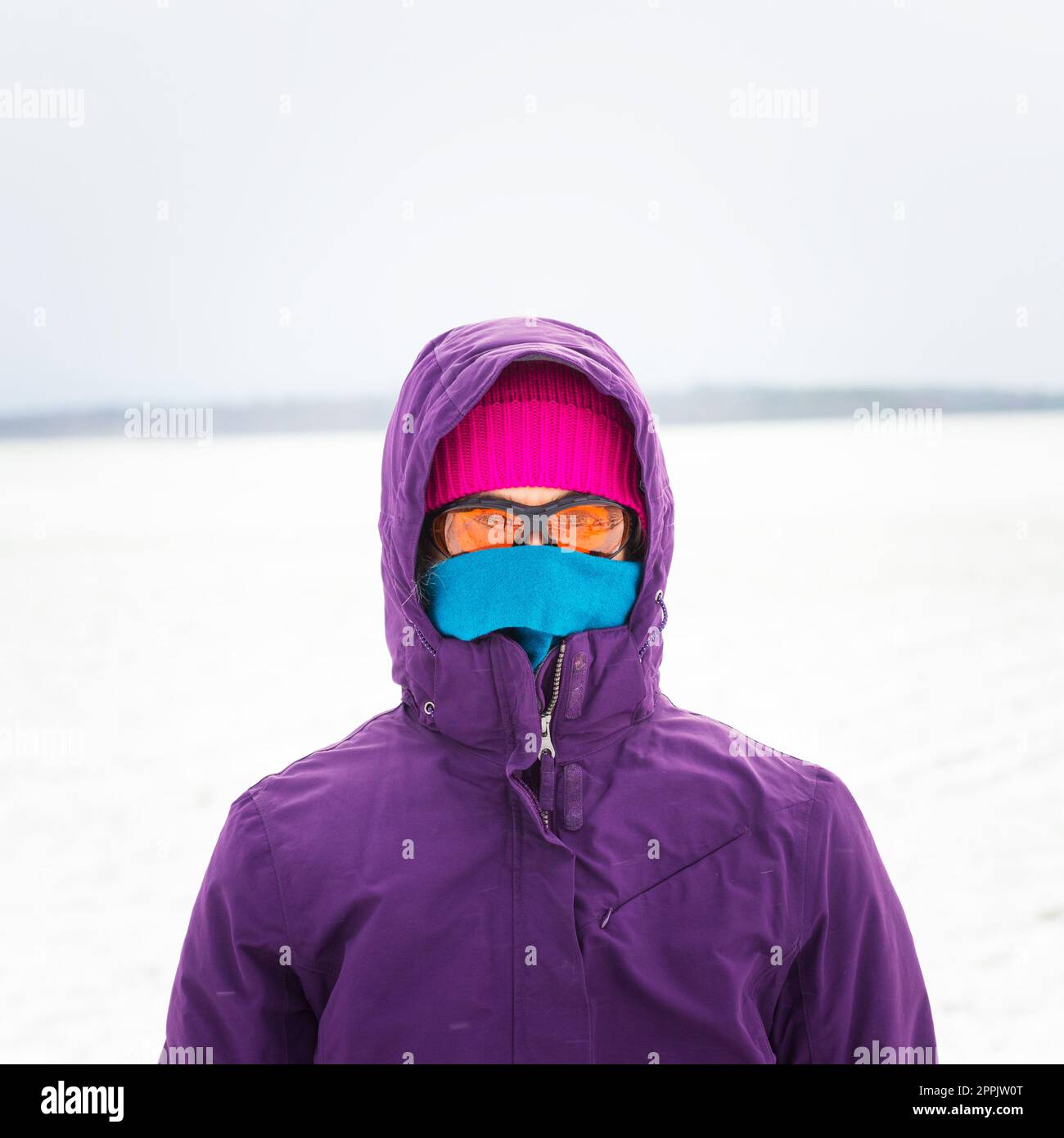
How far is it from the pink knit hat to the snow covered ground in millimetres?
1851

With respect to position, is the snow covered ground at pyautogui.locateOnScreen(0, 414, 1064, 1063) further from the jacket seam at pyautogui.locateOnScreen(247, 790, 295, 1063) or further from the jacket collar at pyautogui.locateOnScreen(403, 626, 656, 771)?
the jacket collar at pyautogui.locateOnScreen(403, 626, 656, 771)

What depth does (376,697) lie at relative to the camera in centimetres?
497

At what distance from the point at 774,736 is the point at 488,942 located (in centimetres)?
325

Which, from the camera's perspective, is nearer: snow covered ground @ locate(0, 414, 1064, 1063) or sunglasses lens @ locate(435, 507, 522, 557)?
sunglasses lens @ locate(435, 507, 522, 557)

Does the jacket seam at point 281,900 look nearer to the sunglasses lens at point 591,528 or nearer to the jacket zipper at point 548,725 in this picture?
the jacket zipper at point 548,725

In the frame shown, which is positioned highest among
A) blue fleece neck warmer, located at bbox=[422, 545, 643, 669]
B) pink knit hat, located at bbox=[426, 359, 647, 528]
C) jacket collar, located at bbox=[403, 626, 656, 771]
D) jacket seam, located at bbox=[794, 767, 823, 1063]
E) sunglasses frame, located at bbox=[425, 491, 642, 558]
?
pink knit hat, located at bbox=[426, 359, 647, 528]

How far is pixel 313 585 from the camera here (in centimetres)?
759

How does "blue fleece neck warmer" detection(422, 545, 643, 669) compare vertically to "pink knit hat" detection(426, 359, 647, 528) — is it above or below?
below

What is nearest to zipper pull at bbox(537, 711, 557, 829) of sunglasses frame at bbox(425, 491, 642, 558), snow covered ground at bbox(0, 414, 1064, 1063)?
sunglasses frame at bbox(425, 491, 642, 558)

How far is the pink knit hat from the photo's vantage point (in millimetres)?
1257

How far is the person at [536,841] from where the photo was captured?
45.1 inches

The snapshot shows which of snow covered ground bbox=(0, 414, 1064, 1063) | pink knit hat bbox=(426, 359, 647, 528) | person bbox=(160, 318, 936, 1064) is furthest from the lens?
snow covered ground bbox=(0, 414, 1064, 1063)

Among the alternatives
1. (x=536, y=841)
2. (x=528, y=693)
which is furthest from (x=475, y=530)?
(x=536, y=841)
